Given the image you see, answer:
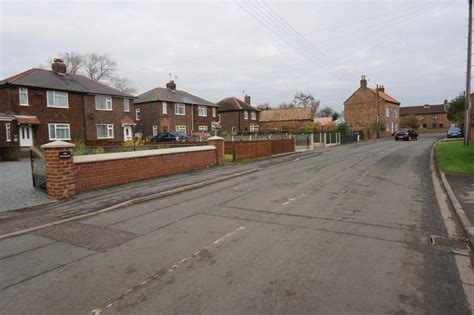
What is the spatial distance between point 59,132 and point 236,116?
31.9 metres

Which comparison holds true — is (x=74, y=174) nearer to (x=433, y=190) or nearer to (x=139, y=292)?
(x=139, y=292)

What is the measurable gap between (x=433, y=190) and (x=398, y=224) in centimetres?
455

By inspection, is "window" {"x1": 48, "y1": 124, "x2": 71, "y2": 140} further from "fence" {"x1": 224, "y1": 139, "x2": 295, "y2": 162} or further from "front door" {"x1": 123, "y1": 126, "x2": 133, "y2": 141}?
"fence" {"x1": 224, "y1": 139, "x2": 295, "y2": 162}

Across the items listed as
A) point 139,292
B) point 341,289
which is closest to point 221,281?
point 139,292

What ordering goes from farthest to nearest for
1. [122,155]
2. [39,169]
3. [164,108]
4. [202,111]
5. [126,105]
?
[202,111]
[164,108]
[126,105]
[122,155]
[39,169]

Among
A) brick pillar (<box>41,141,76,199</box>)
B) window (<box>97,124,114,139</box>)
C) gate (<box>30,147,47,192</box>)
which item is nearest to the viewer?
brick pillar (<box>41,141,76,199</box>)

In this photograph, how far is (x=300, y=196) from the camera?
353 inches

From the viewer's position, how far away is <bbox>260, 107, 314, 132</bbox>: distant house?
6475 cm

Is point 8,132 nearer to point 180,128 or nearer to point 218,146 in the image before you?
point 218,146

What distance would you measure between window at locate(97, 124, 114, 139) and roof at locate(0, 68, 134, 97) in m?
3.51

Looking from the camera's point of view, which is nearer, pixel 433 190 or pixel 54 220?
pixel 54 220

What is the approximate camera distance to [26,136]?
26.8 meters

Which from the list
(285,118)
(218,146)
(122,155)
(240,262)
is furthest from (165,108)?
(240,262)

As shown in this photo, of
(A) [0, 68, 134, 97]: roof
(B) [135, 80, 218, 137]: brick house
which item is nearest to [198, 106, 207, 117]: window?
(B) [135, 80, 218, 137]: brick house
